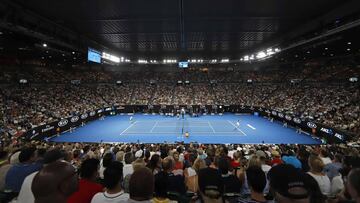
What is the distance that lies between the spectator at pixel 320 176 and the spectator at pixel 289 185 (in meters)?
3.76

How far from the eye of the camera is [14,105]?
29.0 m

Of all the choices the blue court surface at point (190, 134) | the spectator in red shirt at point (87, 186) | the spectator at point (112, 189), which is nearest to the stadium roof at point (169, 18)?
the blue court surface at point (190, 134)

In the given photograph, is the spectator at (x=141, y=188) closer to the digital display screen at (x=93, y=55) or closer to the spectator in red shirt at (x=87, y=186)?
the spectator in red shirt at (x=87, y=186)

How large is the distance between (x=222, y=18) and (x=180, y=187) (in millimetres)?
19613

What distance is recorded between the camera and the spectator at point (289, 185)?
2008 mm

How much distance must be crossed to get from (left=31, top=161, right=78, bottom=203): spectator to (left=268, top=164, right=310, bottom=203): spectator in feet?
6.99

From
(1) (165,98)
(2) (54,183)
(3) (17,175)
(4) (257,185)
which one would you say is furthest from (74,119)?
(4) (257,185)

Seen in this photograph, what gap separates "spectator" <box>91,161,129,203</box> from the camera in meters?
3.09

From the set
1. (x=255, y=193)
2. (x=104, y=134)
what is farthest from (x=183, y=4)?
(x=104, y=134)

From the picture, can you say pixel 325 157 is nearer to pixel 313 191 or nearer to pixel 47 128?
pixel 313 191

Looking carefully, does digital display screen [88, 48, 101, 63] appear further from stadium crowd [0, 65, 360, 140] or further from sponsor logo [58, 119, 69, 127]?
stadium crowd [0, 65, 360, 140]

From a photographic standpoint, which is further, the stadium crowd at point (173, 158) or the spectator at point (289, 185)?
the stadium crowd at point (173, 158)

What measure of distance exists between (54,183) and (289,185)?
92.8 inches

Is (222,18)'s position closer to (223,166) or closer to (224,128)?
(224,128)
